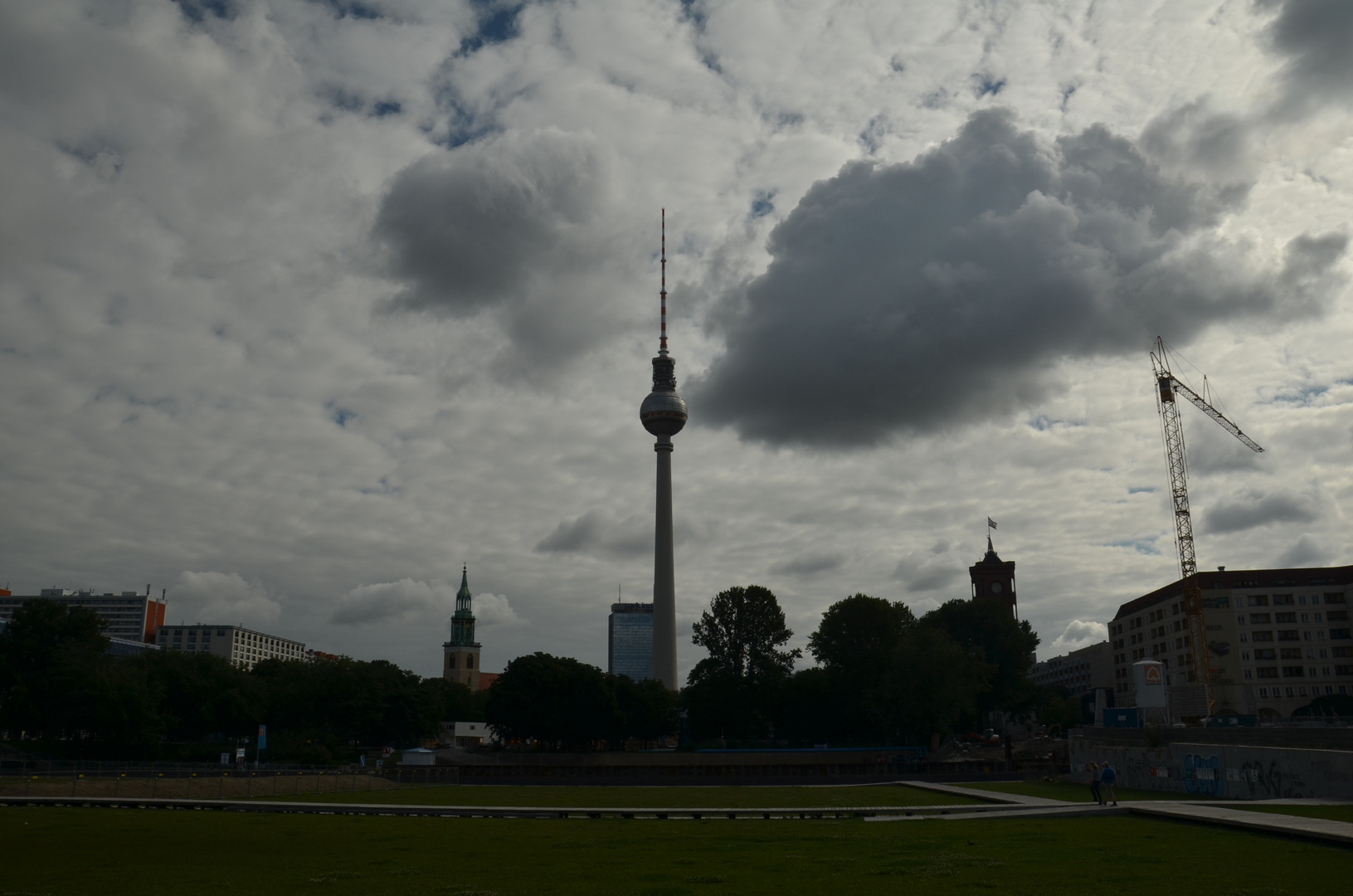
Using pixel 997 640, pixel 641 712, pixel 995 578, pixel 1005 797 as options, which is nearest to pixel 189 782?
pixel 1005 797

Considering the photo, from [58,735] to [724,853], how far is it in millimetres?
90435

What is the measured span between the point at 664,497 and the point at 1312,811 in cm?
14682

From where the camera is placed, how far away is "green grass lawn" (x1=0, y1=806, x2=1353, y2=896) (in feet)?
57.2

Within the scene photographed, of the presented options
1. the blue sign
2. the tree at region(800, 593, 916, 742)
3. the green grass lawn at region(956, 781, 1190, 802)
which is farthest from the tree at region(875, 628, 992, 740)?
the green grass lawn at region(956, 781, 1190, 802)

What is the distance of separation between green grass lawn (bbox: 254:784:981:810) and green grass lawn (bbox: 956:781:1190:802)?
4.25 metres

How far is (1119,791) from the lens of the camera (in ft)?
166

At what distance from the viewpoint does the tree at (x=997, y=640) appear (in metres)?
116

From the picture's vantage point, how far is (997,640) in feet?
391

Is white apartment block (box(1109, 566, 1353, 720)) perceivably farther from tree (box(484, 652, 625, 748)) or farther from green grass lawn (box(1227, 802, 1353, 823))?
green grass lawn (box(1227, 802, 1353, 823))

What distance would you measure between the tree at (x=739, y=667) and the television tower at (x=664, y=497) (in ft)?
147

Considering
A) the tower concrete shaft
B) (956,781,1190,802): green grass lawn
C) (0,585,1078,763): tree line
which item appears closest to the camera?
(956,781,1190,802): green grass lawn

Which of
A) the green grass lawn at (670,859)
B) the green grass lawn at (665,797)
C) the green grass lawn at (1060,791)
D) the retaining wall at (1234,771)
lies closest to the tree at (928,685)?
the green grass lawn at (1060,791)

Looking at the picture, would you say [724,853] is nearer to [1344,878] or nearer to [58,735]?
[1344,878]

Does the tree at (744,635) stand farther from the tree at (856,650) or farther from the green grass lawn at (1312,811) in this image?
Result: the green grass lawn at (1312,811)
